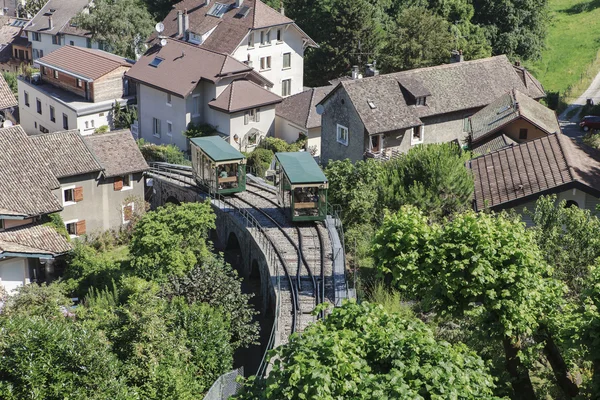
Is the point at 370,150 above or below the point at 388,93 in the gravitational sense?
below

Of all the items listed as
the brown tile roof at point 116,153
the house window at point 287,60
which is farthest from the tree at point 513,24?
the brown tile roof at point 116,153

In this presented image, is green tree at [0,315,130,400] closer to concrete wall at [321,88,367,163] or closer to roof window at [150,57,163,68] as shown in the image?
concrete wall at [321,88,367,163]

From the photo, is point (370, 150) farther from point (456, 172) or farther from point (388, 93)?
point (456, 172)

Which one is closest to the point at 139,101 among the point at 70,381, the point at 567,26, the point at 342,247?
the point at 342,247

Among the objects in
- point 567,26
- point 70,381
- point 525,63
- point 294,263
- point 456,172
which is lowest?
point 70,381

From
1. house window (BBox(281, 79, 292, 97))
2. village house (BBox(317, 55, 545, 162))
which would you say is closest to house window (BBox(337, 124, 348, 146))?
village house (BBox(317, 55, 545, 162))

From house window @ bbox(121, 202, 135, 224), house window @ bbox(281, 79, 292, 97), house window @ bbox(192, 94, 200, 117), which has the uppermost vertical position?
house window @ bbox(281, 79, 292, 97)

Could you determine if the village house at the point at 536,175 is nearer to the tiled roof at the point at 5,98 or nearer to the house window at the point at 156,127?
the tiled roof at the point at 5,98
